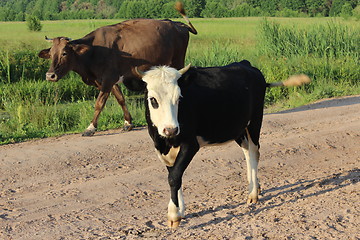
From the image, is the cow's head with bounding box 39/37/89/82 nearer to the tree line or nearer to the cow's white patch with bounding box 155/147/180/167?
the cow's white patch with bounding box 155/147/180/167

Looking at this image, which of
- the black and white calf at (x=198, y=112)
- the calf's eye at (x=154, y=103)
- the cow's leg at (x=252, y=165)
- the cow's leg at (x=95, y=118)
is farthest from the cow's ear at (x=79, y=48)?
the calf's eye at (x=154, y=103)

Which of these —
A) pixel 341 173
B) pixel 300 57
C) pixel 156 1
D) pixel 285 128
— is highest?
pixel 341 173

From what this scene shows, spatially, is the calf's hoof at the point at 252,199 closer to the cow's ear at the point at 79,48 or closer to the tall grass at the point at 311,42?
the cow's ear at the point at 79,48

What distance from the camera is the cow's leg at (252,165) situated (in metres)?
6.58

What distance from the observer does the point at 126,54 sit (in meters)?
11.0

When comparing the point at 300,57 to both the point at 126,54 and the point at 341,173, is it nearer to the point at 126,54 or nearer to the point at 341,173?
the point at 126,54

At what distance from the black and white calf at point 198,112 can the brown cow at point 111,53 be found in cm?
414

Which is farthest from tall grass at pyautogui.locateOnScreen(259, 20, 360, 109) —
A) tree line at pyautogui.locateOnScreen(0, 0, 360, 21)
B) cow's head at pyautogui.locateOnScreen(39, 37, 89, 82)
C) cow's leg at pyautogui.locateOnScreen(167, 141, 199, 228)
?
tree line at pyautogui.locateOnScreen(0, 0, 360, 21)

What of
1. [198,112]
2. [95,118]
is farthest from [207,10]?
[198,112]

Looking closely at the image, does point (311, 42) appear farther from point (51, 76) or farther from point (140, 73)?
point (140, 73)

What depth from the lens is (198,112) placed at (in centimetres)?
584

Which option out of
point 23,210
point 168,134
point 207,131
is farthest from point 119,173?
point 168,134

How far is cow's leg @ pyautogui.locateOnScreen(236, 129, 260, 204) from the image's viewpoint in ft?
21.6

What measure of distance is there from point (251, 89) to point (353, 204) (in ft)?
5.33
